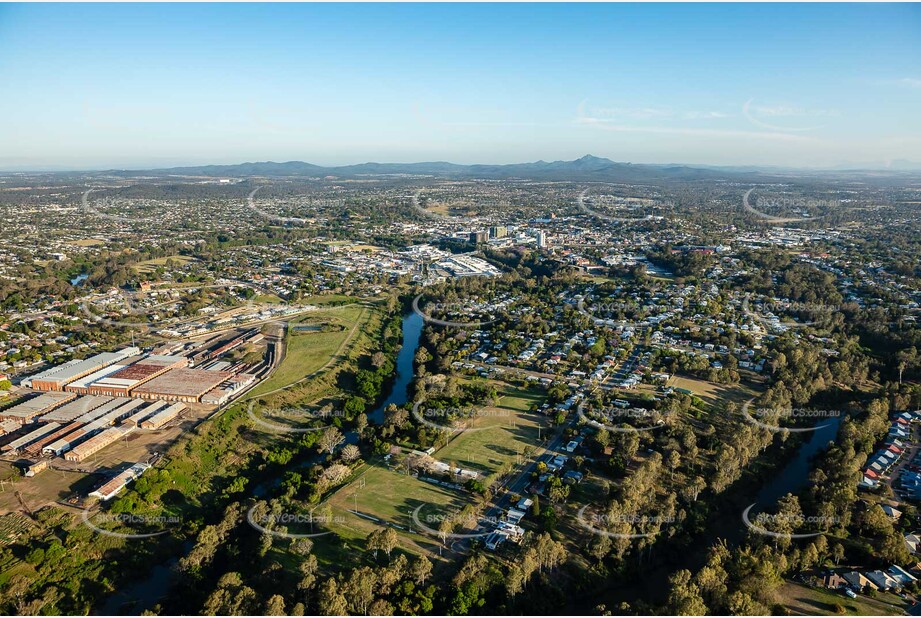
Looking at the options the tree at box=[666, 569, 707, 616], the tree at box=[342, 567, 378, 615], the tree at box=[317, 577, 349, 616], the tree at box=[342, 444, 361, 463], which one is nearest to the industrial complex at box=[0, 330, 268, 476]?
the tree at box=[342, 444, 361, 463]

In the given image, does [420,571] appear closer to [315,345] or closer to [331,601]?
[331,601]

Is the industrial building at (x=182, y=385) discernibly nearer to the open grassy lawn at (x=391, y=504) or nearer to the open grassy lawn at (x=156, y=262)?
the open grassy lawn at (x=391, y=504)

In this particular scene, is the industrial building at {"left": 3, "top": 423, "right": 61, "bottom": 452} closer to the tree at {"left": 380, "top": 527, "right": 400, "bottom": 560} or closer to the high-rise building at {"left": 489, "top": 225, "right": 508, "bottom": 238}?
the tree at {"left": 380, "top": 527, "right": 400, "bottom": 560}

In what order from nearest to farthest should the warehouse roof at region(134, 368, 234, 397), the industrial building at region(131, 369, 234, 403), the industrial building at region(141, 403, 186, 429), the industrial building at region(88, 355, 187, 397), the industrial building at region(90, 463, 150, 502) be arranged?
the industrial building at region(90, 463, 150, 502), the industrial building at region(141, 403, 186, 429), the industrial building at region(131, 369, 234, 403), the warehouse roof at region(134, 368, 234, 397), the industrial building at region(88, 355, 187, 397)

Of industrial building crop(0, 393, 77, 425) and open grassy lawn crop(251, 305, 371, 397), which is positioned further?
open grassy lawn crop(251, 305, 371, 397)

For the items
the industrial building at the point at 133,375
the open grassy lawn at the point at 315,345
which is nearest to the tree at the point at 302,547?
the open grassy lawn at the point at 315,345

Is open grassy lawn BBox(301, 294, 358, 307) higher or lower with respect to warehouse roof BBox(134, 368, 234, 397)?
higher

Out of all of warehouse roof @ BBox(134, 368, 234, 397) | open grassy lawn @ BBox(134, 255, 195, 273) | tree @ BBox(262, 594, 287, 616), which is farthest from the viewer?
open grassy lawn @ BBox(134, 255, 195, 273)
